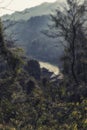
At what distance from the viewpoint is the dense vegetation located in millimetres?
15484

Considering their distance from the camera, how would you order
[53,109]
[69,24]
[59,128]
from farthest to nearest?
[69,24], [53,109], [59,128]

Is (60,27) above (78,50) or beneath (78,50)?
above

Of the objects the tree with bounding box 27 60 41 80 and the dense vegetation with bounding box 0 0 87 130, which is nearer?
the dense vegetation with bounding box 0 0 87 130

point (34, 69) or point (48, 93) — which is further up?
point (48, 93)

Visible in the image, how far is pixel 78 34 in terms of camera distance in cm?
4716

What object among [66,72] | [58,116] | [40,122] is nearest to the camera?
[40,122]

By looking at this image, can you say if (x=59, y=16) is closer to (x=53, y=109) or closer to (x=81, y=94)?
(x=81, y=94)

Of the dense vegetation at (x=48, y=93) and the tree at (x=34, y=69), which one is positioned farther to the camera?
the tree at (x=34, y=69)

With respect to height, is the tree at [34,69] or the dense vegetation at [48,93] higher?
the dense vegetation at [48,93]

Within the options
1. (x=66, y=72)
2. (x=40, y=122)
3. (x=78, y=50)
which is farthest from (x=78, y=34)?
(x=40, y=122)

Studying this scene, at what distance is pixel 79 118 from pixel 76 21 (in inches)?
1146

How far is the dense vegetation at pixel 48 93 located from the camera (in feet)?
50.8

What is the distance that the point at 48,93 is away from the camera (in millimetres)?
27312

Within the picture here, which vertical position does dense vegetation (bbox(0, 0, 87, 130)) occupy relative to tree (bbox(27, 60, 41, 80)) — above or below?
above
